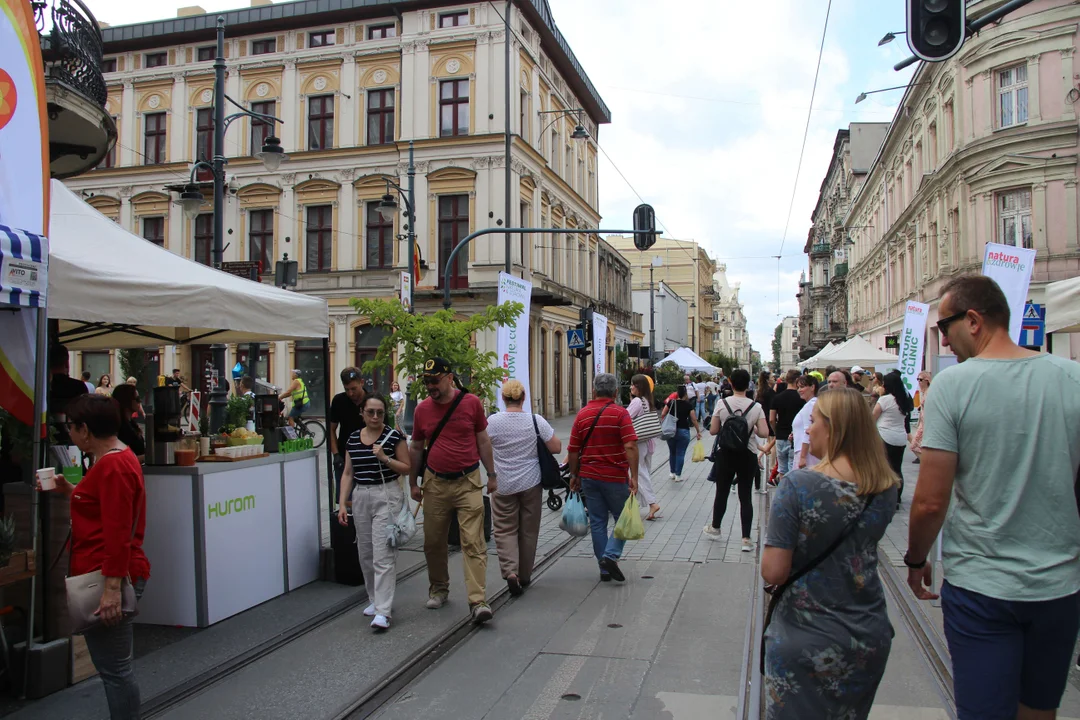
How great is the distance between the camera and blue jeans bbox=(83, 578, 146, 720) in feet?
12.6

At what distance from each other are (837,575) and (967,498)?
1.71 ft

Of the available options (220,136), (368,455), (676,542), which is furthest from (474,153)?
(368,455)

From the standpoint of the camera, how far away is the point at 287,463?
279 inches

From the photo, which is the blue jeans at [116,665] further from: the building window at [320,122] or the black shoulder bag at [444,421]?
the building window at [320,122]

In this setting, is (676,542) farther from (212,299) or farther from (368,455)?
(212,299)

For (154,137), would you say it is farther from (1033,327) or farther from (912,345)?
(1033,327)

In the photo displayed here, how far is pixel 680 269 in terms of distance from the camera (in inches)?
3346

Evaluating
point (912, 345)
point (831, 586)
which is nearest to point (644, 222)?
point (912, 345)

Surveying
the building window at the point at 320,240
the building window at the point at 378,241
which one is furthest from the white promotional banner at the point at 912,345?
the building window at the point at 320,240

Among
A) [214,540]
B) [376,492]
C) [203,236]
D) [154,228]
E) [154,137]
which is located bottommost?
[214,540]

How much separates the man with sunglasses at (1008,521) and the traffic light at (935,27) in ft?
14.8

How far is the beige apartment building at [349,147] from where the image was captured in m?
30.9

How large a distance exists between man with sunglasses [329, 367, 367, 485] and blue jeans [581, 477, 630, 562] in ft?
7.66

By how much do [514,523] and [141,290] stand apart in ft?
11.2
